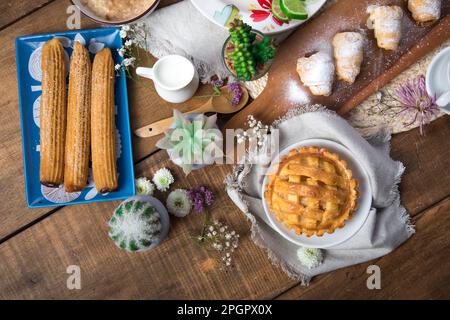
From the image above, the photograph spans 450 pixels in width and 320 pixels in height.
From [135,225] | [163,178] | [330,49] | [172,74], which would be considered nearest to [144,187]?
[163,178]

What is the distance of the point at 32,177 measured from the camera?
172 cm

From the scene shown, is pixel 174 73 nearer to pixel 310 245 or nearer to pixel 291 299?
pixel 310 245

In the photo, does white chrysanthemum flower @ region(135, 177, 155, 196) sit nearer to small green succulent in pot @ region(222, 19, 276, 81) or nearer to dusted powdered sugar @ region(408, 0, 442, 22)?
small green succulent in pot @ region(222, 19, 276, 81)

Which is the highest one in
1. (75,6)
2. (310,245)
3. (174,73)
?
(75,6)

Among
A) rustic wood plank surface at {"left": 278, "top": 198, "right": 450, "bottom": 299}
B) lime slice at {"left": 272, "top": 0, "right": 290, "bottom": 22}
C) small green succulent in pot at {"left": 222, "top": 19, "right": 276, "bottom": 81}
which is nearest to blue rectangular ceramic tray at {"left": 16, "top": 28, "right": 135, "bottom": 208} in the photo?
small green succulent in pot at {"left": 222, "top": 19, "right": 276, "bottom": 81}

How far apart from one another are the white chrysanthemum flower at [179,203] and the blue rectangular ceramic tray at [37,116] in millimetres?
139

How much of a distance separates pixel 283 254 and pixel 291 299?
17 cm

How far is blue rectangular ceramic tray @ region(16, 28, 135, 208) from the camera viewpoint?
170cm

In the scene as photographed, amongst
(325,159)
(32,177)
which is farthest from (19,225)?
(325,159)

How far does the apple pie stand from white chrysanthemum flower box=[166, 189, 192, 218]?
30 cm

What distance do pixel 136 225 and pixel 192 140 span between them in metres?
0.32

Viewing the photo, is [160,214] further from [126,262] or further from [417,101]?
[417,101]

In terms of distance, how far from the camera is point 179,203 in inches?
66.9

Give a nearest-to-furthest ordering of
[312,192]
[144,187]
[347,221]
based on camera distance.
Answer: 1. [312,192]
2. [347,221]
3. [144,187]
